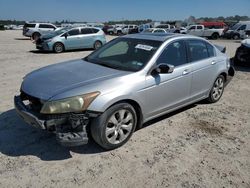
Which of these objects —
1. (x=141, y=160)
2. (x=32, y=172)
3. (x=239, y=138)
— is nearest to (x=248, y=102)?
(x=239, y=138)

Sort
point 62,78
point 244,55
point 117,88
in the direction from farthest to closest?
point 244,55
point 62,78
point 117,88

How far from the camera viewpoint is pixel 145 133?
4297mm

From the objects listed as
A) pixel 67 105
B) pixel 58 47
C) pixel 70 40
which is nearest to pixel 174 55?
pixel 67 105

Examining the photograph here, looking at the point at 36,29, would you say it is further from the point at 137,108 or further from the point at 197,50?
the point at 137,108

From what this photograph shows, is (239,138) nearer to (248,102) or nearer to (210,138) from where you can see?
(210,138)

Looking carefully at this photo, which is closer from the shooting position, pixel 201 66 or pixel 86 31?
pixel 201 66

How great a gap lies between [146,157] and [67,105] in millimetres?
1282

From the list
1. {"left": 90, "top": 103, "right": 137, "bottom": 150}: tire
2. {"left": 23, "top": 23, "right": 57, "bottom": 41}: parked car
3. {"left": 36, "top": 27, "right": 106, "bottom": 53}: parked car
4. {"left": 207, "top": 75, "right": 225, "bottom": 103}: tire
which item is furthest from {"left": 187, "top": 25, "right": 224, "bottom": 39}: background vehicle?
{"left": 90, "top": 103, "right": 137, "bottom": 150}: tire

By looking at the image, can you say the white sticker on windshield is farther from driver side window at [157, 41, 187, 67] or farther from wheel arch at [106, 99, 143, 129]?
wheel arch at [106, 99, 143, 129]

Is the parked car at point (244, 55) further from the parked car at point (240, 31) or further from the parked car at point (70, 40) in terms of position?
the parked car at point (240, 31)

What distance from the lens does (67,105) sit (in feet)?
10.8

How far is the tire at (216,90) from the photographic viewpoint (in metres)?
5.64

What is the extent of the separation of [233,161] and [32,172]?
2618 millimetres

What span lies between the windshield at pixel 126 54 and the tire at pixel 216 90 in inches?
77.6
